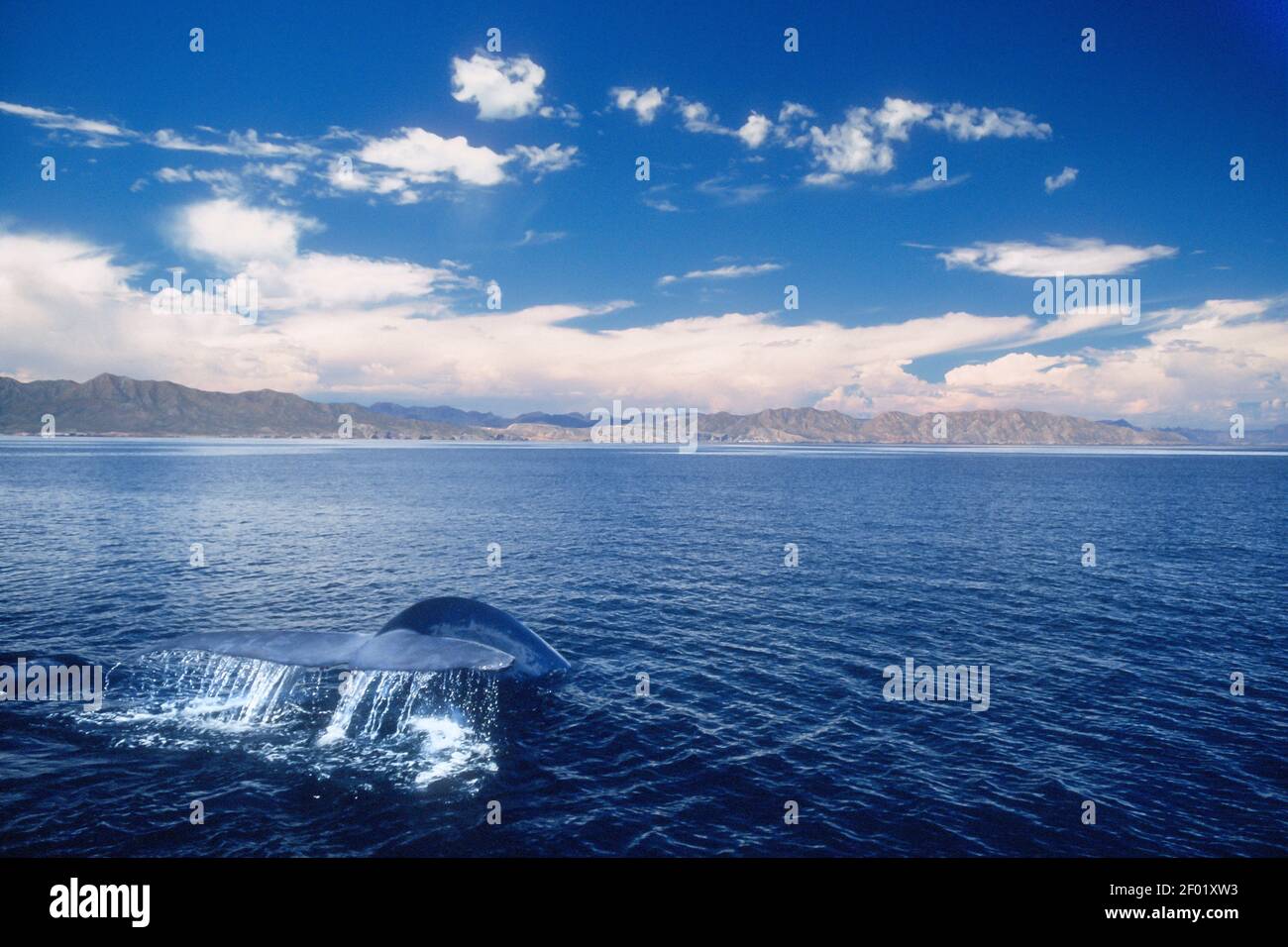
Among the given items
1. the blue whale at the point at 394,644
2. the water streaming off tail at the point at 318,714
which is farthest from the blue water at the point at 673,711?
the blue whale at the point at 394,644

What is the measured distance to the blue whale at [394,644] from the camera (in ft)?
77.0

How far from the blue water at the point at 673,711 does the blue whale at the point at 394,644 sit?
3.13 meters

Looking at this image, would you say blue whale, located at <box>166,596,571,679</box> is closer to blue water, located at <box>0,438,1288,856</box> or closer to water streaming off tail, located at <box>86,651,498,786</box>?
blue water, located at <box>0,438,1288,856</box>

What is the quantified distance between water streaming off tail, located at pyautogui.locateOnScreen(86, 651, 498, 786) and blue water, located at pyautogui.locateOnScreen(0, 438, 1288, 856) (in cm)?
16

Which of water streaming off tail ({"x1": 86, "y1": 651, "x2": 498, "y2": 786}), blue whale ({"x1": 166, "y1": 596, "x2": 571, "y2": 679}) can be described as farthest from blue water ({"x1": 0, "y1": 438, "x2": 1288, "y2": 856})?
blue whale ({"x1": 166, "y1": 596, "x2": 571, "y2": 679})

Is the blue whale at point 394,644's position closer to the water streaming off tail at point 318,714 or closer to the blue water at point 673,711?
the blue water at point 673,711

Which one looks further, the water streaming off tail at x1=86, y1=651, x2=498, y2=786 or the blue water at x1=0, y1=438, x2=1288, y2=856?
the water streaming off tail at x1=86, y1=651, x2=498, y2=786

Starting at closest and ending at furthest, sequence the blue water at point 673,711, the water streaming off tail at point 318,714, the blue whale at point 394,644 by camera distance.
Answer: the blue water at point 673,711 → the blue whale at point 394,644 → the water streaming off tail at point 318,714

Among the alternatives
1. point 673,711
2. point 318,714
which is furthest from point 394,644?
point 673,711

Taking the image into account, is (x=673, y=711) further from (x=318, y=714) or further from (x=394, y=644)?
(x=318, y=714)

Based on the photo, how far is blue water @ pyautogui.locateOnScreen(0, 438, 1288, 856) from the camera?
22750mm

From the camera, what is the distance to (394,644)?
2503 centimetres

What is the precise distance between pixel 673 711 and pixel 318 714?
16.7 meters
